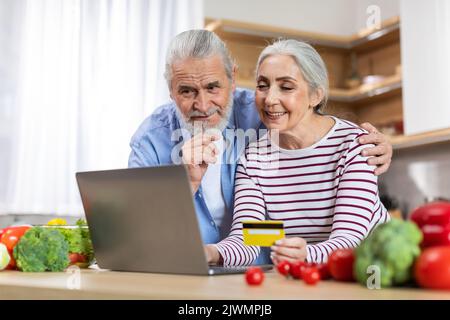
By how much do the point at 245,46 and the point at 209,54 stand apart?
2030 mm

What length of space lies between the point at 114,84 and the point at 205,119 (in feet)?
4.35

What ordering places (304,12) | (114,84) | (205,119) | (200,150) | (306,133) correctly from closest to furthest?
(200,150) < (306,133) < (205,119) < (114,84) < (304,12)

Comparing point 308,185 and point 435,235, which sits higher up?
point 308,185

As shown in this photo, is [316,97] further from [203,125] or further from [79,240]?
[79,240]

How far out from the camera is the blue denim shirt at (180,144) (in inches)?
66.7

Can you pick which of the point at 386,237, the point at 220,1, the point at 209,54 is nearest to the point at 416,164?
the point at 220,1

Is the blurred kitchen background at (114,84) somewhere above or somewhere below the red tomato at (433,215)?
above

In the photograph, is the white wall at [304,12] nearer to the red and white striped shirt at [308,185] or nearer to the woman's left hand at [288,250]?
the red and white striped shirt at [308,185]

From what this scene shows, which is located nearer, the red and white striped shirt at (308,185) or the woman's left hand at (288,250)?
the woman's left hand at (288,250)

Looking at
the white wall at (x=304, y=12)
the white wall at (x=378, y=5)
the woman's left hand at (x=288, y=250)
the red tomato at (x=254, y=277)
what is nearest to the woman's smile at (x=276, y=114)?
the woman's left hand at (x=288, y=250)

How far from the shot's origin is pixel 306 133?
161cm

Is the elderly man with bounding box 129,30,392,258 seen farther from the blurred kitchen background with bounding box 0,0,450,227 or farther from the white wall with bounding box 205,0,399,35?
the white wall with bounding box 205,0,399,35

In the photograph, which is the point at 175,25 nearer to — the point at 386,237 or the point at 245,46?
the point at 245,46

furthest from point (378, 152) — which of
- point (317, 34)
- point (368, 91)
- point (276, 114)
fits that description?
point (317, 34)
